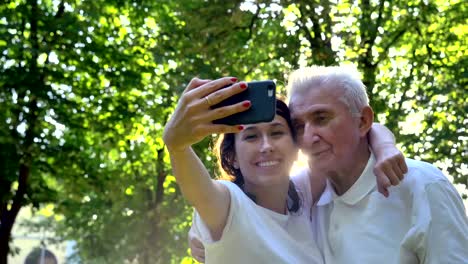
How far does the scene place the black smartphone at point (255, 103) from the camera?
2301 millimetres

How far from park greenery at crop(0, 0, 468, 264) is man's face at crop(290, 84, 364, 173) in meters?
7.58

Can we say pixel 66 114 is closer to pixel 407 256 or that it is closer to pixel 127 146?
pixel 127 146

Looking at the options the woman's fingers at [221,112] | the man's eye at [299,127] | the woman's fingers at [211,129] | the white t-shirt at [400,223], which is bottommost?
the white t-shirt at [400,223]

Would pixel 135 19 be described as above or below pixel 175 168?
above

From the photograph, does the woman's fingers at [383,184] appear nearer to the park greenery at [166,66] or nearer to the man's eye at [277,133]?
the man's eye at [277,133]

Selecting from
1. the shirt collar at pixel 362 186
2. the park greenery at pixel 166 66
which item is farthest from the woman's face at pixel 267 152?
the park greenery at pixel 166 66

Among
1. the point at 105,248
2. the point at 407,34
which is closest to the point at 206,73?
the point at 407,34

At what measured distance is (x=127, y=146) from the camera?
49.1 feet

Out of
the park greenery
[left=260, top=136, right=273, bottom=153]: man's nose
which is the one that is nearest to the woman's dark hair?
[left=260, top=136, right=273, bottom=153]: man's nose

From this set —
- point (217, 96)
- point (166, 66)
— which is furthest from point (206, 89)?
point (166, 66)

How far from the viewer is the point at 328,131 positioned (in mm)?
2719

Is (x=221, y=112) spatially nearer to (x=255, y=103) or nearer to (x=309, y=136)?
(x=255, y=103)

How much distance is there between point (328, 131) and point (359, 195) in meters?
0.28

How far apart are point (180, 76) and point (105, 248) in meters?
12.7
